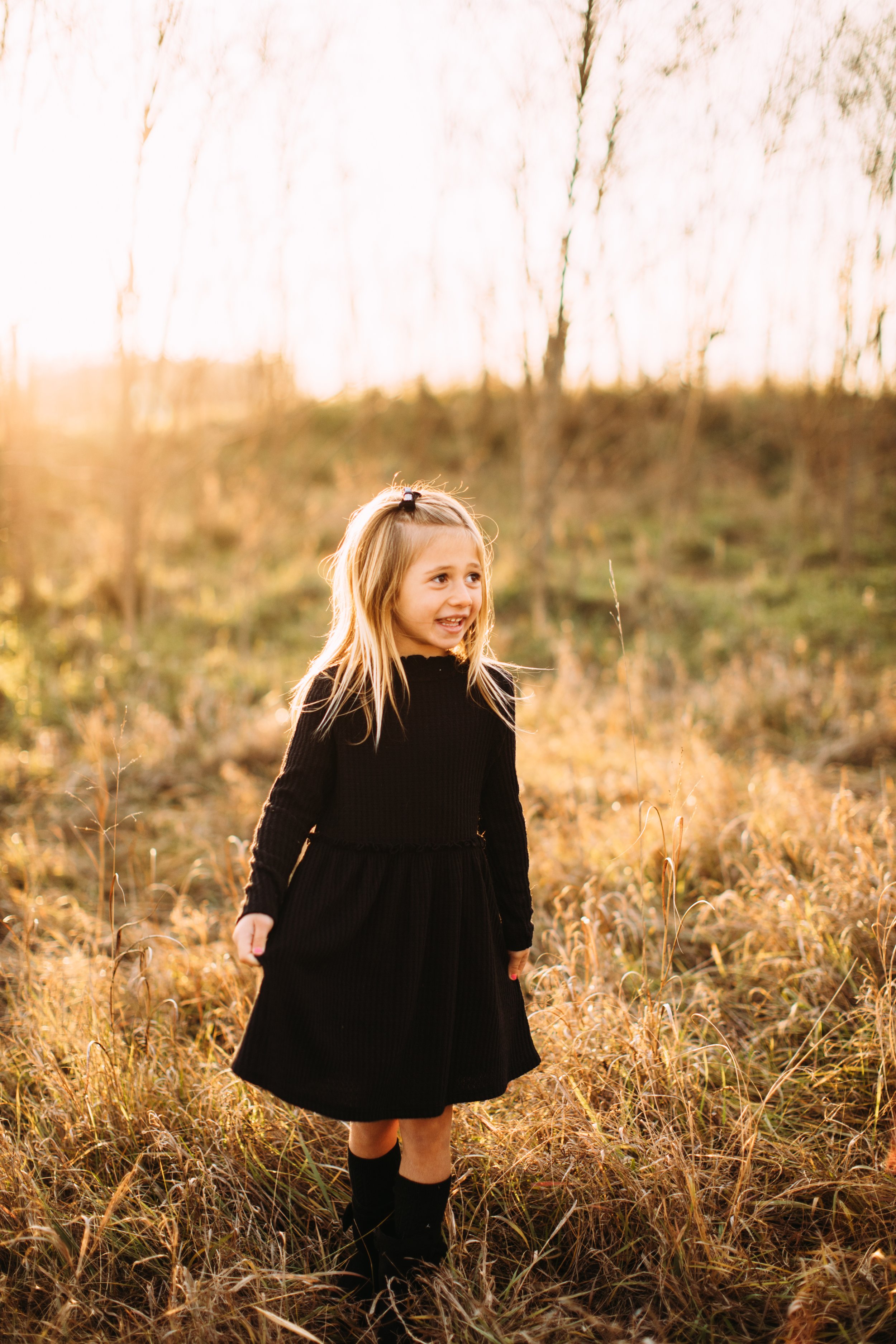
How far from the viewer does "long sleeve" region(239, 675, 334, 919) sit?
4.84ft

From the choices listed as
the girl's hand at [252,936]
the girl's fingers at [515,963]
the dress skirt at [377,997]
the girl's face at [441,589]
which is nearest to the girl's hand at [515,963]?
the girl's fingers at [515,963]

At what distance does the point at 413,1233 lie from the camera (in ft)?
5.12

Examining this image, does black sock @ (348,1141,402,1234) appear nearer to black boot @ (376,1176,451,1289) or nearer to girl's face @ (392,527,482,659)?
black boot @ (376,1176,451,1289)

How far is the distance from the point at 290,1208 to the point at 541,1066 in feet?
2.10

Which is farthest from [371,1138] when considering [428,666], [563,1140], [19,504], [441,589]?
[19,504]

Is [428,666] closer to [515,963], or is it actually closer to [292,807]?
[292,807]

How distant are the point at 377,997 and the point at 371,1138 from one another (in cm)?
37

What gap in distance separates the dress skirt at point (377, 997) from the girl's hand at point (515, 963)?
0.15 m

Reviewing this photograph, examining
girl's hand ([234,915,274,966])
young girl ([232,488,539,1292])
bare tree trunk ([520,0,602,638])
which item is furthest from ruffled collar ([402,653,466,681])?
bare tree trunk ([520,0,602,638])

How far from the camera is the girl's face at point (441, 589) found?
60.2 inches

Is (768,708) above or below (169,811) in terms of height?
above

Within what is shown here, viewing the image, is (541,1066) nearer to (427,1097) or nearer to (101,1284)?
(427,1097)

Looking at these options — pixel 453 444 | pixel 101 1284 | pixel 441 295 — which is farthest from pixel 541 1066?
pixel 453 444

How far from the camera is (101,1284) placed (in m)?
1.59
